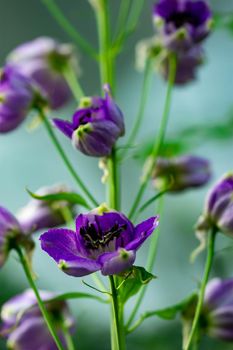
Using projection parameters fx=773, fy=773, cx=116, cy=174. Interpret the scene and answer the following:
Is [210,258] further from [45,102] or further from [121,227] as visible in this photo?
[45,102]

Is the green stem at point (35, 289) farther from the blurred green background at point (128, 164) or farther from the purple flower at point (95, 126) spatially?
the blurred green background at point (128, 164)

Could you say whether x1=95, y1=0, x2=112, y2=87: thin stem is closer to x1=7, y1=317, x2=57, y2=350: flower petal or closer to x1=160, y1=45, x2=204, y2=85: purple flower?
x1=160, y1=45, x2=204, y2=85: purple flower

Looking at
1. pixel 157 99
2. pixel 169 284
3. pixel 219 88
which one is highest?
pixel 157 99

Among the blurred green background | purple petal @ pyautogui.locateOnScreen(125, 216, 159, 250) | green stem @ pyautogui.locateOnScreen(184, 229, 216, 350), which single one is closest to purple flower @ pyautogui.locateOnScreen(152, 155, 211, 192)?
green stem @ pyautogui.locateOnScreen(184, 229, 216, 350)

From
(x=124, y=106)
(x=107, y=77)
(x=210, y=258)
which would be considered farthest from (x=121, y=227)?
(x=124, y=106)

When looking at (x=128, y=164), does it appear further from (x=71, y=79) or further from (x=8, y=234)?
(x=8, y=234)

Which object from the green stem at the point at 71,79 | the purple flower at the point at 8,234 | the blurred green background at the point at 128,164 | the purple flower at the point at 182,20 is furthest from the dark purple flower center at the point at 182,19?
the blurred green background at the point at 128,164
